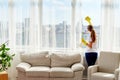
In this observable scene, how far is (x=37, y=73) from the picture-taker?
561cm

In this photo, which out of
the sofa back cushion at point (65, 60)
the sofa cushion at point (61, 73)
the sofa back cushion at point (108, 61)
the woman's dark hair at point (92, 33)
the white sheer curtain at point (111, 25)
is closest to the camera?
the sofa cushion at point (61, 73)

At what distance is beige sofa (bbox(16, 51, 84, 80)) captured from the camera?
5617mm

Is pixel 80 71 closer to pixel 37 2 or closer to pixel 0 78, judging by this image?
pixel 0 78

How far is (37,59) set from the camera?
619cm

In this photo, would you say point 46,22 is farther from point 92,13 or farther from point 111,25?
point 111,25

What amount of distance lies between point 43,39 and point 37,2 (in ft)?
3.47

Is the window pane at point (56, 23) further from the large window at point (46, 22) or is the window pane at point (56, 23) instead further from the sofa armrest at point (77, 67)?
the sofa armrest at point (77, 67)

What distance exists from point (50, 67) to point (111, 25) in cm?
203

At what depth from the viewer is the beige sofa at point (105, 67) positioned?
545 cm

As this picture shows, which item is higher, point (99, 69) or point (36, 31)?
point (36, 31)

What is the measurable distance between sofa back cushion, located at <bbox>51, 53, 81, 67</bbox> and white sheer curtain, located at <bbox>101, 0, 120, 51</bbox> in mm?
943

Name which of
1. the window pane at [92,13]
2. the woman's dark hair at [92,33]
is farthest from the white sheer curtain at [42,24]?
the woman's dark hair at [92,33]

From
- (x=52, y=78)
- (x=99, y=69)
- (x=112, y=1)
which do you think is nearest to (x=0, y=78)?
(x=52, y=78)

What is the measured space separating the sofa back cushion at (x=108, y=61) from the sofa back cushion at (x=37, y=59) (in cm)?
139
